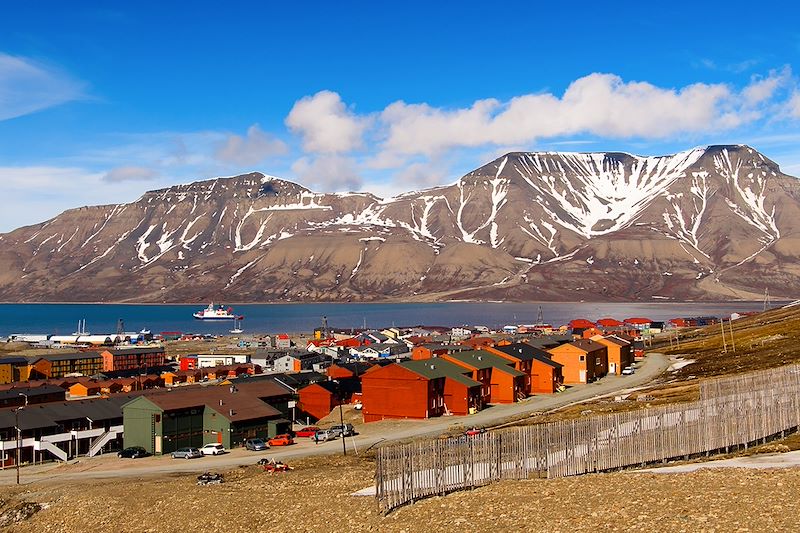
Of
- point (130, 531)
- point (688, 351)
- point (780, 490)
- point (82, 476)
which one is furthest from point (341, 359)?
point (780, 490)

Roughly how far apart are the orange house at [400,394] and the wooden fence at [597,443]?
34389mm

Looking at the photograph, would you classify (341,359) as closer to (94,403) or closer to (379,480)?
(94,403)

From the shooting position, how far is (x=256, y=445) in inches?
2111

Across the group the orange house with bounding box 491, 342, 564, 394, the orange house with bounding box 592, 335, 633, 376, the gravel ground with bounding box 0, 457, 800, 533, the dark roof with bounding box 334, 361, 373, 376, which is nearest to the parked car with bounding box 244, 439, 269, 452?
the gravel ground with bounding box 0, 457, 800, 533

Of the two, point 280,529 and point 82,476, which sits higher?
point 280,529

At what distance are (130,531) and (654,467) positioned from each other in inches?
756

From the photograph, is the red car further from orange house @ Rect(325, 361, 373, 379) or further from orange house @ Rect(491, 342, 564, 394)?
orange house @ Rect(491, 342, 564, 394)

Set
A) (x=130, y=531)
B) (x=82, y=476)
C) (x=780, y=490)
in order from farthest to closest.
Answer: (x=82, y=476)
(x=130, y=531)
(x=780, y=490)

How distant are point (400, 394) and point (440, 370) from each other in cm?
486

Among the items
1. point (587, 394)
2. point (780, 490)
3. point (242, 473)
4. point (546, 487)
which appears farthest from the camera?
point (587, 394)

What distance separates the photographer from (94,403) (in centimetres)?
6312

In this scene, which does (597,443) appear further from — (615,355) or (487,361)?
(615,355)

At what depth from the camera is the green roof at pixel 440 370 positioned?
2628 inches

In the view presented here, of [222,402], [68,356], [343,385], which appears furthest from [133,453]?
[68,356]
